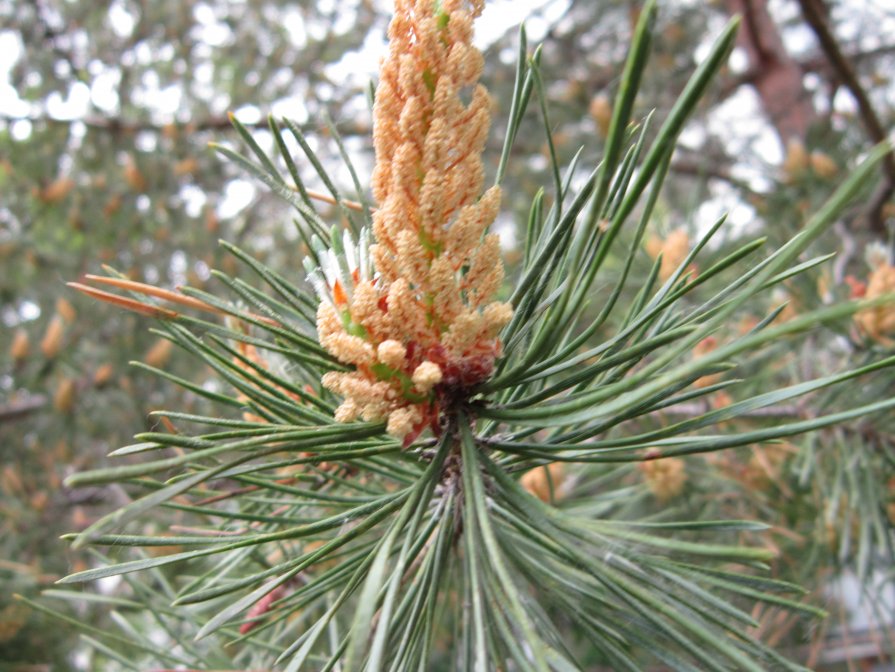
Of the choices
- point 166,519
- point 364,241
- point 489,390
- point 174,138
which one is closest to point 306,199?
point 364,241

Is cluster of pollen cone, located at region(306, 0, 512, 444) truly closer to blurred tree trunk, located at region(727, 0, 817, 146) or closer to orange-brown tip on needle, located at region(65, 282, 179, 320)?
orange-brown tip on needle, located at region(65, 282, 179, 320)

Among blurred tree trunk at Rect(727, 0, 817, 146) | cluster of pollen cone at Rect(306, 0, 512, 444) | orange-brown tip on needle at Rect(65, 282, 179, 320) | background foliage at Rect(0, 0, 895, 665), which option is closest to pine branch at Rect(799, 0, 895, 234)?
background foliage at Rect(0, 0, 895, 665)

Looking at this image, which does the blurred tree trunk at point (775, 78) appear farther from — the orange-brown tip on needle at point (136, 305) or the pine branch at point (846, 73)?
the orange-brown tip on needle at point (136, 305)

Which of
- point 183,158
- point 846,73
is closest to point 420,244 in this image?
point 846,73

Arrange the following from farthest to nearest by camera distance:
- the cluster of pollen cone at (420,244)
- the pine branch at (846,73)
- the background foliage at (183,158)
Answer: the background foliage at (183,158)
the pine branch at (846,73)
the cluster of pollen cone at (420,244)

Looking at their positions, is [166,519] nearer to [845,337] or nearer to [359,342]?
[359,342]

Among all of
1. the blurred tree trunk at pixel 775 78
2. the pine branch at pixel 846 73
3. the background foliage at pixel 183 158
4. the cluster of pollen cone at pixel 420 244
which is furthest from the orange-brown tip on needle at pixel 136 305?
the blurred tree trunk at pixel 775 78
